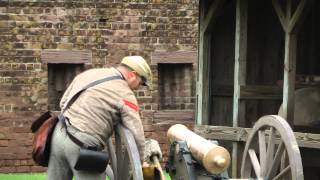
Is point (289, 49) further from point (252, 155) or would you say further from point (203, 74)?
Result: point (252, 155)

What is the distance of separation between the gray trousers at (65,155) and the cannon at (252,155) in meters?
0.75

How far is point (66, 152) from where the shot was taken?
19.2 feet

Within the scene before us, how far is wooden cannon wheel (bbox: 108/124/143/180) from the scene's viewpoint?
18.5ft

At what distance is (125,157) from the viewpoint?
6.12m

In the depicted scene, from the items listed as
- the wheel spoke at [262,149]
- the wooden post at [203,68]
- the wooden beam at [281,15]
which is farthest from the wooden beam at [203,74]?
the wheel spoke at [262,149]

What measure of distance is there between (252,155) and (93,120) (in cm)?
167

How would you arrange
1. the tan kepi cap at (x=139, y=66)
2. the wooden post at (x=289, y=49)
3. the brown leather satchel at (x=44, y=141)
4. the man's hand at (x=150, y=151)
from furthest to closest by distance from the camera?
the wooden post at (x=289, y=49) < the man's hand at (x=150, y=151) < the tan kepi cap at (x=139, y=66) < the brown leather satchel at (x=44, y=141)

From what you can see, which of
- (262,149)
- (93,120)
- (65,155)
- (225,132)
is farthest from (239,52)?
(65,155)

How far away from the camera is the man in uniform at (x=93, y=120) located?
5.86m

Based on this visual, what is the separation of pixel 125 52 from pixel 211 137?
3.07 meters

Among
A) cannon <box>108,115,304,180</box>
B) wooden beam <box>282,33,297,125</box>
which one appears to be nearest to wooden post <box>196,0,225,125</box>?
wooden beam <box>282,33,297,125</box>

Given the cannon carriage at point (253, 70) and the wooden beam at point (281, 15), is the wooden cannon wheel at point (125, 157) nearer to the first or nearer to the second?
the cannon carriage at point (253, 70)

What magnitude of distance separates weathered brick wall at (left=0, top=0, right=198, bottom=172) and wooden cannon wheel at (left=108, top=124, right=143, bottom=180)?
5.46 m

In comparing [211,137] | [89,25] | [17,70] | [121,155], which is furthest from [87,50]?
[121,155]
